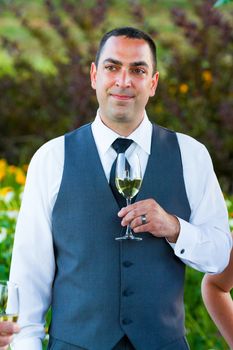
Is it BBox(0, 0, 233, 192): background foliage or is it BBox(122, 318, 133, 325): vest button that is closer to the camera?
BBox(122, 318, 133, 325): vest button

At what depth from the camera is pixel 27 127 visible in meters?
8.99

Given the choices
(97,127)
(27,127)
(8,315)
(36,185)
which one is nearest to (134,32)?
(97,127)

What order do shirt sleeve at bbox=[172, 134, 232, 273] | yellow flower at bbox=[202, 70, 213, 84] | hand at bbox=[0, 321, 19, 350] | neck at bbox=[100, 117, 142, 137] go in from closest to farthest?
hand at bbox=[0, 321, 19, 350]
shirt sleeve at bbox=[172, 134, 232, 273]
neck at bbox=[100, 117, 142, 137]
yellow flower at bbox=[202, 70, 213, 84]

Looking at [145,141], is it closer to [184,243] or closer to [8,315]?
[184,243]

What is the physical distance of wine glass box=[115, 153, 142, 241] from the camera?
9.82 feet

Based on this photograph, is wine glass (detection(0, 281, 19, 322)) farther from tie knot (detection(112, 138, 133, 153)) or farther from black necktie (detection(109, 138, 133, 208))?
tie knot (detection(112, 138, 133, 153))

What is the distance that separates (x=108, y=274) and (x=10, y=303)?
46 cm

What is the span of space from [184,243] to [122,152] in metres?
0.39

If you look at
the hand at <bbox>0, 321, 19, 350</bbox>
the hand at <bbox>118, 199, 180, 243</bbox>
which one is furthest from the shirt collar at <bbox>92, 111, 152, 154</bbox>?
the hand at <bbox>0, 321, 19, 350</bbox>

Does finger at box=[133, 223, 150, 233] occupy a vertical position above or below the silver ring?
below

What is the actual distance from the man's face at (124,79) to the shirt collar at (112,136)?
0.03m

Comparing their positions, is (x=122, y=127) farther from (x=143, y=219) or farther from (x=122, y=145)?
(x=143, y=219)

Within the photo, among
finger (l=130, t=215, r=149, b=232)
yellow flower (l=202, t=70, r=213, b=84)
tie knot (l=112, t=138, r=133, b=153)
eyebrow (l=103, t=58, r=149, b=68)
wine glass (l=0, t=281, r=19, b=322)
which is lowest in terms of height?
wine glass (l=0, t=281, r=19, b=322)

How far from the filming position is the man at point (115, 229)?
3.03 meters
